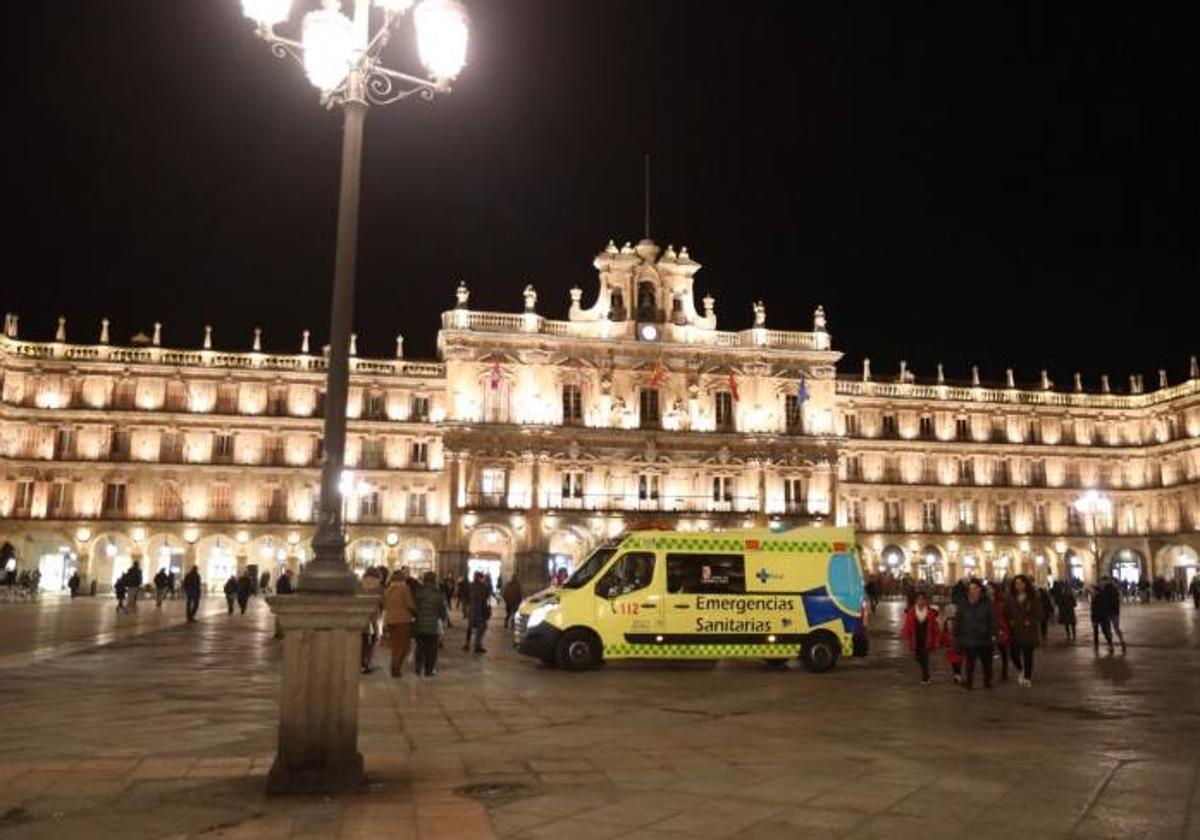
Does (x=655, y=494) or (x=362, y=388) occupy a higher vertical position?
(x=362, y=388)

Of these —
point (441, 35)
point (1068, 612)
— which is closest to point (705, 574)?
point (441, 35)

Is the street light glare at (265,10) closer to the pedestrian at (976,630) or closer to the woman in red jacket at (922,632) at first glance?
the pedestrian at (976,630)

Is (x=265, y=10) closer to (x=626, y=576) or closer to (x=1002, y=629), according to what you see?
(x=626, y=576)

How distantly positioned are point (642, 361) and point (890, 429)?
60.7 feet

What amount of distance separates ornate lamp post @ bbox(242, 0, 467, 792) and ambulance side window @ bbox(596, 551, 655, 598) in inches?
413

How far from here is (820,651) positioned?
1942 centimetres

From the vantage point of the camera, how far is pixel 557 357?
56.8 meters

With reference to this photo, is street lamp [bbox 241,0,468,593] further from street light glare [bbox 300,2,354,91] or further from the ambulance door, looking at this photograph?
the ambulance door

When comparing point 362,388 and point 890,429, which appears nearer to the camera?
point 362,388

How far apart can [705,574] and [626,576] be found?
1469 millimetres

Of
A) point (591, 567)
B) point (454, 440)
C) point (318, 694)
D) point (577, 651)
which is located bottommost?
point (577, 651)

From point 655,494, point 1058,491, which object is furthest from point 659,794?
point 1058,491

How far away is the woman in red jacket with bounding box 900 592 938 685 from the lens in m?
16.8

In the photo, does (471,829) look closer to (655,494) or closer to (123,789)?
(123,789)
